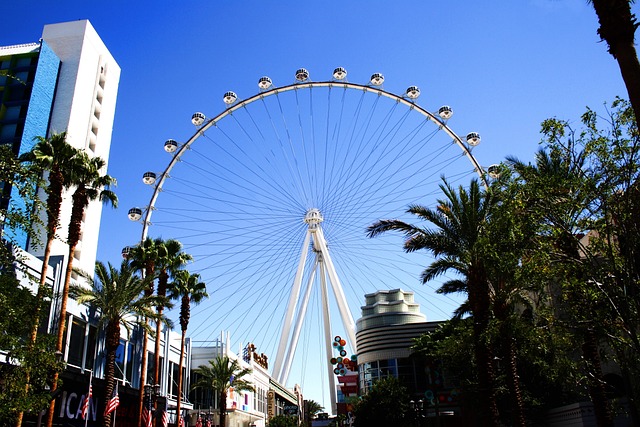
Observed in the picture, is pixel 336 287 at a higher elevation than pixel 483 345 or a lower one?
higher

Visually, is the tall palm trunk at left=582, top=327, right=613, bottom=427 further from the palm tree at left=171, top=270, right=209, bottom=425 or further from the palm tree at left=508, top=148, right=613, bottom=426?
the palm tree at left=171, top=270, right=209, bottom=425

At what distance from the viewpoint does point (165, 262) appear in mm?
41875

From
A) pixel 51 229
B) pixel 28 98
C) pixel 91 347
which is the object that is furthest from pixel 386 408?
pixel 28 98

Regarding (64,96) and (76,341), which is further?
(64,96)

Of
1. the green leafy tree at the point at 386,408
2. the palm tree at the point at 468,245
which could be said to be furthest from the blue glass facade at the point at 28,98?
the palm tree at the point at 468,245

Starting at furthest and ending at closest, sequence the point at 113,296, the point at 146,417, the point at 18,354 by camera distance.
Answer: the point at 146,417
the point at 113,296
the point at 18,354

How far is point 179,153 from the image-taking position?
50250 millimetres

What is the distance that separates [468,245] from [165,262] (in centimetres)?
2342

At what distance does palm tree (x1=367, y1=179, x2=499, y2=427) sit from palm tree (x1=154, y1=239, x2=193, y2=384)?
1882 cm

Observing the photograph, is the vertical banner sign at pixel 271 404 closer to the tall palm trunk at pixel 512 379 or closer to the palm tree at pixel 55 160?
the tall palm trunk at pixel 512 379

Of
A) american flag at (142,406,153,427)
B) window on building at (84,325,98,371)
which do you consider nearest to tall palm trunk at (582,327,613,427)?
american flag at (142,406,153,427)

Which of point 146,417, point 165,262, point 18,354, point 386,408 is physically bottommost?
point 18,354

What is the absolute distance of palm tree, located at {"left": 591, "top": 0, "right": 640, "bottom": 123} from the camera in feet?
41.1

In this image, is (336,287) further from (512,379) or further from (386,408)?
(512,379)
